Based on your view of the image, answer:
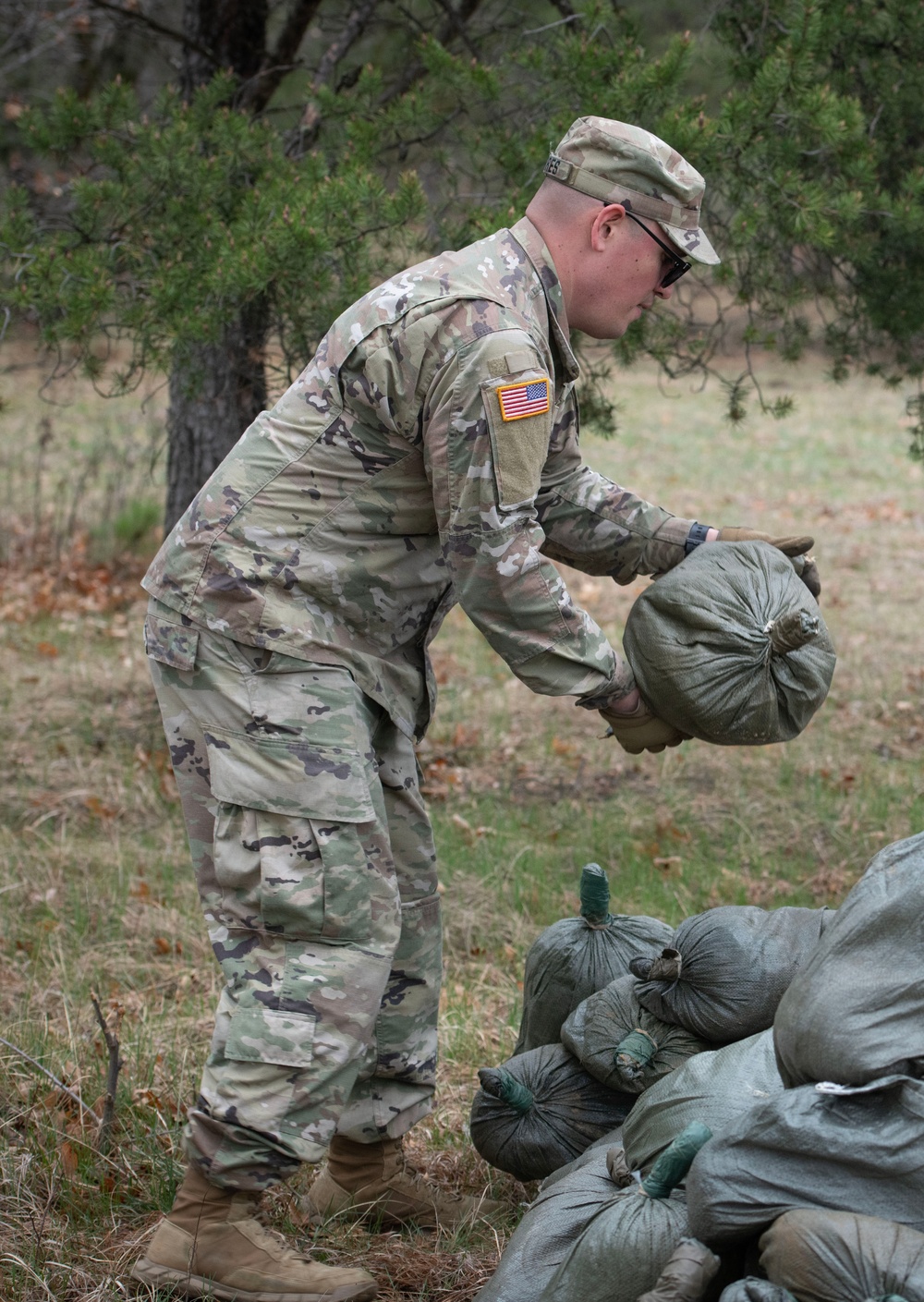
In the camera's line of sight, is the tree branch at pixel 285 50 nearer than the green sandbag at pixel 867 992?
No

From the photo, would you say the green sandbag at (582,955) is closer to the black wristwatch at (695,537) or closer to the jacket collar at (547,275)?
the black wristwatch at (695,537)

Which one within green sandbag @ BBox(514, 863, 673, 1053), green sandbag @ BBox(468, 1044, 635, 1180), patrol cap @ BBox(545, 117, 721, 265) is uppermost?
patrol cap @ BBox(545, 117, 721, 265)

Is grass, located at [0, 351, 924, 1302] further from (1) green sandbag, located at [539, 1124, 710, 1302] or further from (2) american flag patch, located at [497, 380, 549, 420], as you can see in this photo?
(2) american flag patch, located at [497, 380, 549, 420]

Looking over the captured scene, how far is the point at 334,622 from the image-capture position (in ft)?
9.04

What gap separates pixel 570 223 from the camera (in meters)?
2.73

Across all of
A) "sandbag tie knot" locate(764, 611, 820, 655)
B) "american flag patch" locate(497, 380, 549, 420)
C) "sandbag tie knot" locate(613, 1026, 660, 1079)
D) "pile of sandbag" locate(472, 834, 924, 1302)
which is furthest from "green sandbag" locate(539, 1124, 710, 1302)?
"american flag patch" locate(497, 380, 549, 420)

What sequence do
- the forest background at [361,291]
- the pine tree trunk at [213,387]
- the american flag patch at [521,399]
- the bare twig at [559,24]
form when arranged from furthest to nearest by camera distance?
the pine tree trunk at [213,387]
the bare twig at [559,24]
the forest background at [361,291]
the american flag patch at [521,399]

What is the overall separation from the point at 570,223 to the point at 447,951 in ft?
8.50

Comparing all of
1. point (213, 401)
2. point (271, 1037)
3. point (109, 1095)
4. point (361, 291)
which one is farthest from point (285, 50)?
point (271, 1037)

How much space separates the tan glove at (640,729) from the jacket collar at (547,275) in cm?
73

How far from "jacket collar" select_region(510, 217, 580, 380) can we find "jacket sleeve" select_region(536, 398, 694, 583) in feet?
1.21

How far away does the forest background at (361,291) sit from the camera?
350 cm

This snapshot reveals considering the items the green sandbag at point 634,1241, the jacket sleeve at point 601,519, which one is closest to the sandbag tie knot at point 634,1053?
the green sandbag at point 634,1241

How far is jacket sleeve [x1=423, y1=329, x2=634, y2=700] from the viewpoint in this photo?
8.15 ft
